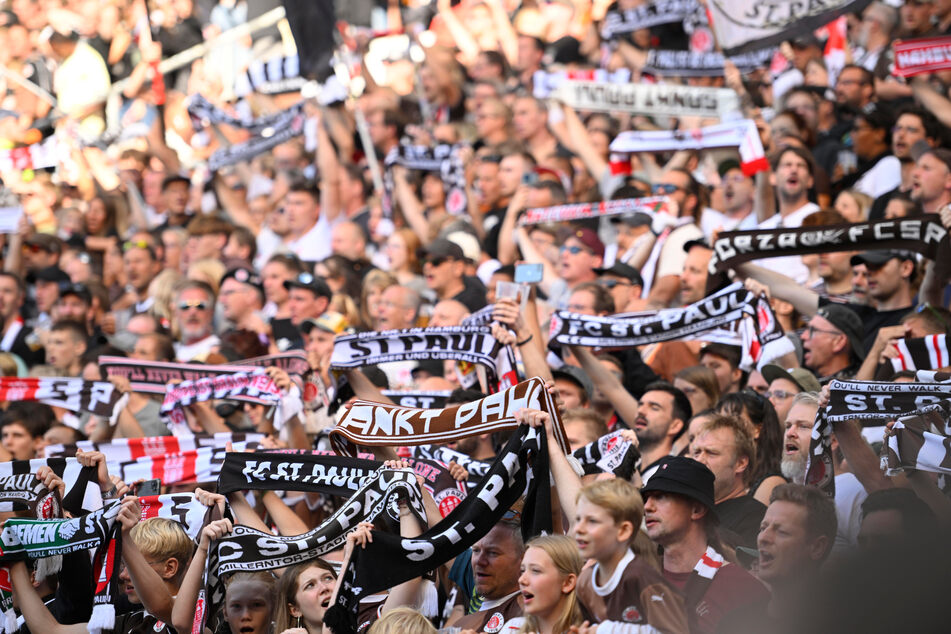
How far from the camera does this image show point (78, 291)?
38.2 ft

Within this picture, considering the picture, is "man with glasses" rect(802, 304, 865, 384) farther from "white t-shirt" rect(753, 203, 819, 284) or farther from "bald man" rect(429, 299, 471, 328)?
"bald man" rect(429, 299, 471, 328)

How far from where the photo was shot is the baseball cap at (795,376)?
6.47 m

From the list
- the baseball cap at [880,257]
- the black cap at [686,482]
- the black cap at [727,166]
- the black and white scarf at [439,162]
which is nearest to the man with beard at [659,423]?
the baseball cap at [880,257]

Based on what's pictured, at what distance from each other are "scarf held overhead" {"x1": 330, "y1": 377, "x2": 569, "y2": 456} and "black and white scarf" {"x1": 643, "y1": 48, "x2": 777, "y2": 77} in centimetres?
617

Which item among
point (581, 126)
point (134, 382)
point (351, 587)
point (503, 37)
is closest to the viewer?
point (351, 587)

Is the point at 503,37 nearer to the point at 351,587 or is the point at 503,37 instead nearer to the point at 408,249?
the point at 408,249

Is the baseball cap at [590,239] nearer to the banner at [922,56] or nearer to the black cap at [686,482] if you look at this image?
the banner at [922,56]

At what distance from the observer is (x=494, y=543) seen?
214 inches

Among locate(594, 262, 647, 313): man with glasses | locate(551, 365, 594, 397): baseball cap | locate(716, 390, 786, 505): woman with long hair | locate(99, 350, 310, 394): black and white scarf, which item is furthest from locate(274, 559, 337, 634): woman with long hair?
locate(594, 262, 647, 313): man with glasses

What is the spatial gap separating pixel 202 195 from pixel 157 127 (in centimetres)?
208

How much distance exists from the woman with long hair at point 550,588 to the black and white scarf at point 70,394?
14.3 feet

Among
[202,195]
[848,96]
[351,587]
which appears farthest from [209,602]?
[202,195]

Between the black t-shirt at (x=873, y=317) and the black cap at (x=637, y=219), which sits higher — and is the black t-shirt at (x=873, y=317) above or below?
below

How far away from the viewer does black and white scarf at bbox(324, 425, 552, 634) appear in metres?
5.20
